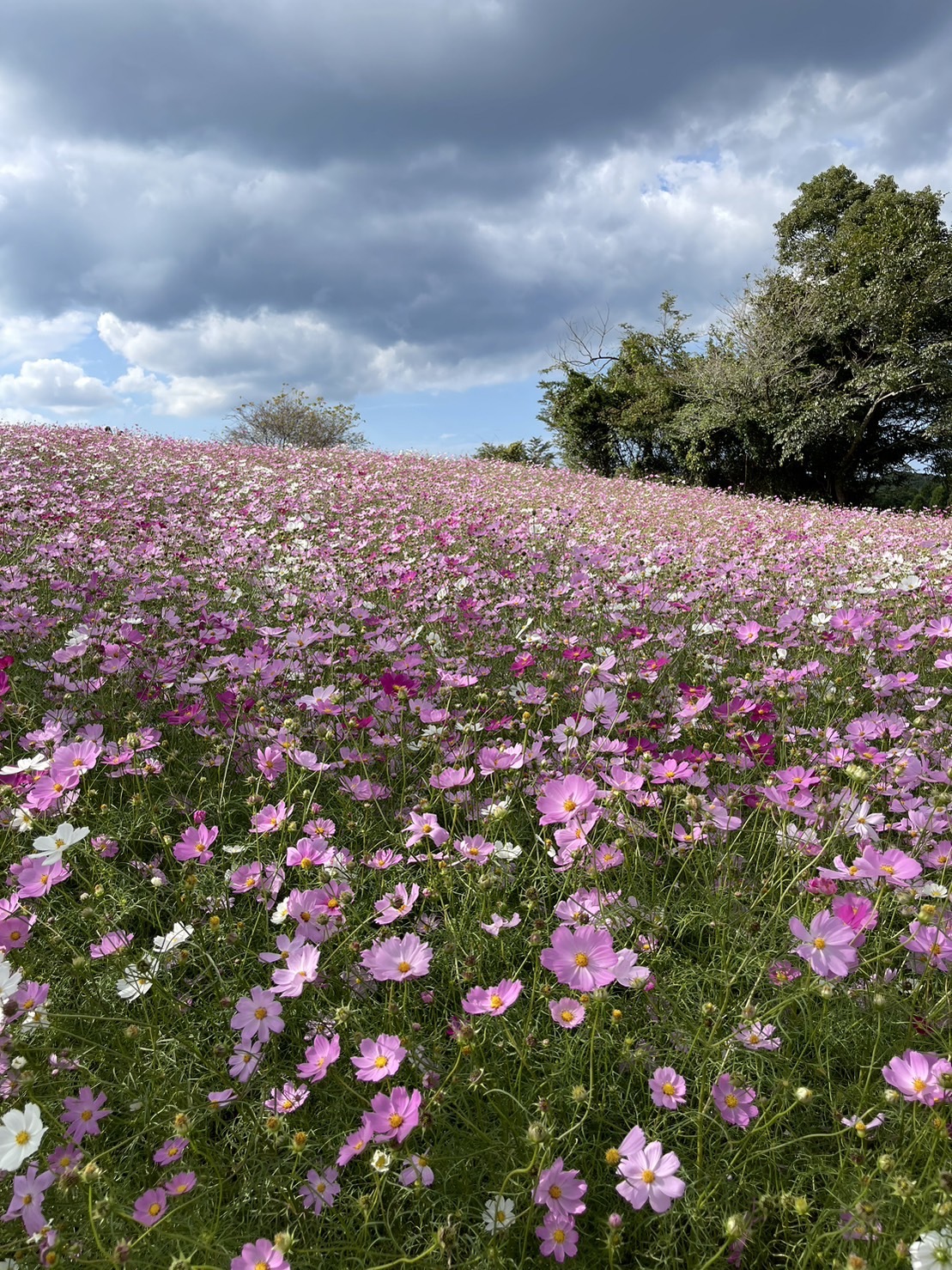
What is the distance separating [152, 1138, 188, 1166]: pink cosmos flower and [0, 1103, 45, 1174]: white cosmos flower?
0.19 meters

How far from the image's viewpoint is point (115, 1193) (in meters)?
1.00

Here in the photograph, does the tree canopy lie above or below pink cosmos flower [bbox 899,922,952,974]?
above

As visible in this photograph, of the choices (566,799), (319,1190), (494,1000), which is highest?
(566,799)

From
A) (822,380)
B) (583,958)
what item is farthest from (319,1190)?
(822,380)

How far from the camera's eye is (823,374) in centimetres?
1543

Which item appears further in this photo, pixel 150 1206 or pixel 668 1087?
pixel 668 1087

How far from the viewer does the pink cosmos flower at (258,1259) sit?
2.72 ft

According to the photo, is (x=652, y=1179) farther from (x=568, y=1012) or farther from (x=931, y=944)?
(x=931, y=944)

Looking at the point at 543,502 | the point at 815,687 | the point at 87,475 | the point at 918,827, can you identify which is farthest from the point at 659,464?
the point at 918,827

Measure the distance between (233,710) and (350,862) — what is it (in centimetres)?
84

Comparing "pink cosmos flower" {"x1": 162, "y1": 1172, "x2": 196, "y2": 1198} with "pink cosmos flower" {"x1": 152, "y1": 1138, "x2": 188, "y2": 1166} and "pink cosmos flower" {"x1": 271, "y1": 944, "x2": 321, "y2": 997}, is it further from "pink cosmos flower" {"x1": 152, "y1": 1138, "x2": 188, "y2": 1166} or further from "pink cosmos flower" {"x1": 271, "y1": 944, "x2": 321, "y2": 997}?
"pink cosmos flower" {"x1": 271, "y1": 944, "x2": 321, "y2": 997}

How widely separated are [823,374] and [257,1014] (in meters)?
17.7

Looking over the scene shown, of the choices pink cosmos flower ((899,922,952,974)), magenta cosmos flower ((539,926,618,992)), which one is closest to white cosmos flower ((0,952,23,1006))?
magenta cosmos flower ((539,926,618,992))

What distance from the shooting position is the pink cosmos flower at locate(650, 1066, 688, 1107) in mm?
1008
